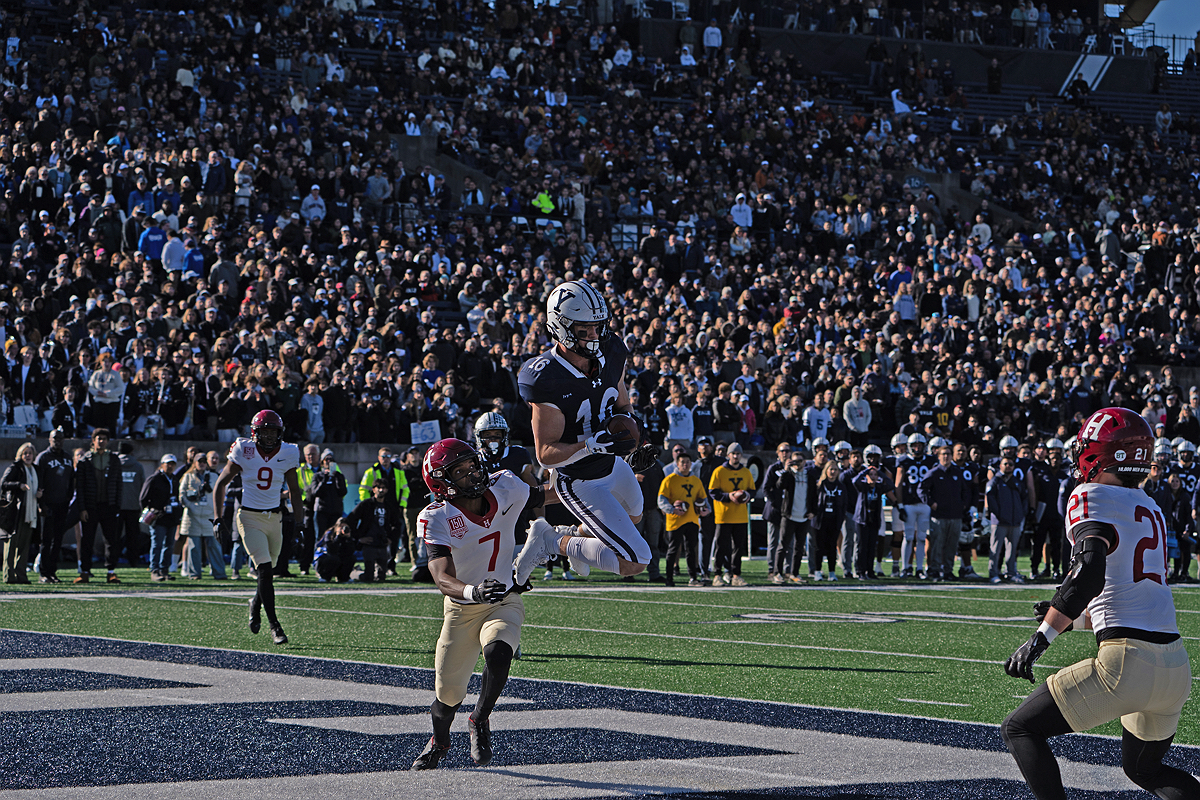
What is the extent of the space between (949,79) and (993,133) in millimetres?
3867

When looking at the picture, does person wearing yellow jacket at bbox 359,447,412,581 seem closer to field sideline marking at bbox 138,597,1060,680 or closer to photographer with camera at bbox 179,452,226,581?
photographer with camera at bbox 179,452,226,581

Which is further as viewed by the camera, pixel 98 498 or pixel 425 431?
pixel 425 431

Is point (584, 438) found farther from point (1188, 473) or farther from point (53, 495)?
point (1188, 473)

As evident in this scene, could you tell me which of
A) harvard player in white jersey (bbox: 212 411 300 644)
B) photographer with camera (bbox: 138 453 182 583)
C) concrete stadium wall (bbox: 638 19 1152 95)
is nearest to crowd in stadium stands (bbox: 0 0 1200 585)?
→ concrete stadium wall (bbox: 638 19 1152 95)

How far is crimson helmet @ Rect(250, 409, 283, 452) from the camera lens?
40.4 ft

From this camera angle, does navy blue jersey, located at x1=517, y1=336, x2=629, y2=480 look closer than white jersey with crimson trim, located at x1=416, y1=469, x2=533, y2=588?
No

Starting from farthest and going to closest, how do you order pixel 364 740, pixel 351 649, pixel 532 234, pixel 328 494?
pixel 532 234 → pixel 328 494 → pixel 351 649 → pixel 364 740

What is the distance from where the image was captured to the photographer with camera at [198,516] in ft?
65.3

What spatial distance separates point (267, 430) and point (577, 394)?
18.2ft

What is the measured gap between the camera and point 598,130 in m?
36.1

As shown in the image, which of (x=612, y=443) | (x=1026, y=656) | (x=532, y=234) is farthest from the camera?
(x=532, y=234)

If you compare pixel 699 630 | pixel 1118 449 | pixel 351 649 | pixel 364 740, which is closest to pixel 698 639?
pixel 699 630

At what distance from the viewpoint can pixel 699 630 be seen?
46.0ft

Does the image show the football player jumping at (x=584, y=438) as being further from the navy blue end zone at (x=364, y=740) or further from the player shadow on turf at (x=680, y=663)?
the player shadow on turf at (x=680, y=663)
